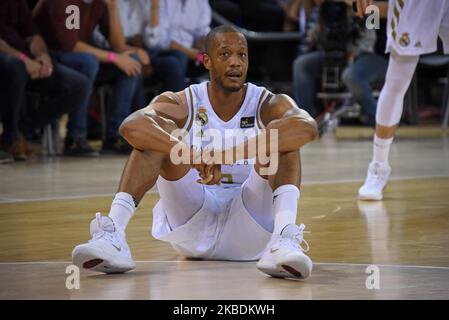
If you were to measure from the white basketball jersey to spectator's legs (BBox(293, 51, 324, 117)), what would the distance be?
21.5ft

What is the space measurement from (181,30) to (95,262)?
660 centimetres

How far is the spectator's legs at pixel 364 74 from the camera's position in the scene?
10.2 metres

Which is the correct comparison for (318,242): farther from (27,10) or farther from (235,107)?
(27,10)

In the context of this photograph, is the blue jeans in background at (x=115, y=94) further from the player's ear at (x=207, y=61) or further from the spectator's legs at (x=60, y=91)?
the player's ear at (x=207, y=61)

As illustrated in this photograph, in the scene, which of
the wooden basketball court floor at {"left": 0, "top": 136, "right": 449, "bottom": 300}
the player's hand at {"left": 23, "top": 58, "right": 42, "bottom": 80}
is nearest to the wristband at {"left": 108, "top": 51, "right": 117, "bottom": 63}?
the player's hand at {"left": 23, "top": 58, "right": 42, "bottom": 80}

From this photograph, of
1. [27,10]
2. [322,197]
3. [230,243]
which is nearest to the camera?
[230,243]

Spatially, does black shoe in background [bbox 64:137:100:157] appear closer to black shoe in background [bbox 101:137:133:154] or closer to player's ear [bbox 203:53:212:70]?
black shoe in background [bbox 101:137:133:154]

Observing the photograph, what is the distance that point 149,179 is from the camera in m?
4.20

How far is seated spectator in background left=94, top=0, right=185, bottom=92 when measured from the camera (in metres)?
9.86

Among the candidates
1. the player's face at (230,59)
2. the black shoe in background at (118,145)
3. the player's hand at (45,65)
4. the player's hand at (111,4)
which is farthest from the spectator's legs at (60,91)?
the player's face at (230,59)

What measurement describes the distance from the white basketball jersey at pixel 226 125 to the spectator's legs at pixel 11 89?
4242 mm
